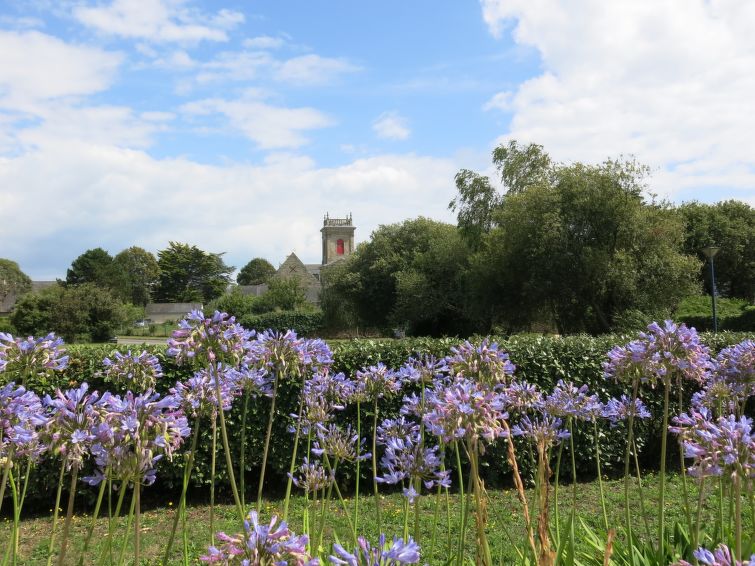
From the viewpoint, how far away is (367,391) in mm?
4434

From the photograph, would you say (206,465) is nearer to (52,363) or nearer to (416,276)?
(52,363)

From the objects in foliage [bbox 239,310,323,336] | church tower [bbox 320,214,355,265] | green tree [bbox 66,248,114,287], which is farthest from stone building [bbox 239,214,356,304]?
foliage [bbox 239,310,323,336]

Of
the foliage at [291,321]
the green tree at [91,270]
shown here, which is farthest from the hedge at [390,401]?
the green tree at [91,270]

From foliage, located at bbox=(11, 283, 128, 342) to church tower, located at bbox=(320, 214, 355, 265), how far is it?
66.8 meters

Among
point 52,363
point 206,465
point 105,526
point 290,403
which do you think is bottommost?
point 105,526

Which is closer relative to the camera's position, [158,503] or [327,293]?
[158,503]

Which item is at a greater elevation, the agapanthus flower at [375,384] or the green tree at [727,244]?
the green tree at [727,244]

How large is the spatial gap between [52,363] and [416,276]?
37.7 meters

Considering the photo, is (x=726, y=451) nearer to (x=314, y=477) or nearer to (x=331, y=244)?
(x=314, y=477)

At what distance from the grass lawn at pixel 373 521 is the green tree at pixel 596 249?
18.4 meters

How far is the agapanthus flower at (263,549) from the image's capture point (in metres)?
1.63

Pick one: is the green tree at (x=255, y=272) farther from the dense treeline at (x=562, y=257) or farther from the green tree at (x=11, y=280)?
the dense treeline at (x=562, y=257)

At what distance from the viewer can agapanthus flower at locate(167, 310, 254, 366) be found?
3172 millimetres

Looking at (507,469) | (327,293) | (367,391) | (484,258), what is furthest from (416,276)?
(367,391)
